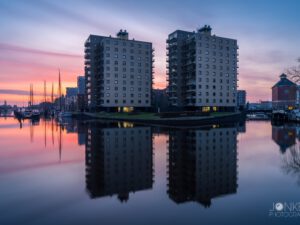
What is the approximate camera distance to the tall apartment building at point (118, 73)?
320 ft

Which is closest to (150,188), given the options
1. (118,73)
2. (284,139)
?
(284,139)

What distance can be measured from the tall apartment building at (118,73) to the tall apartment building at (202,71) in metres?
12.2

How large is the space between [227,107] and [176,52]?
32188 millimetres

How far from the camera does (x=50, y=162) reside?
1753 cm

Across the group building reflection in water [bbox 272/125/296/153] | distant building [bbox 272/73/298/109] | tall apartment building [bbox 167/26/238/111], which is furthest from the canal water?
distant building [bbox 272/73/298/109]

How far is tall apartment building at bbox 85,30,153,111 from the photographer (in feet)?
320

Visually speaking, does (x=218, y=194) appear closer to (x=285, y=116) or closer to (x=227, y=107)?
(x=285, y=116)

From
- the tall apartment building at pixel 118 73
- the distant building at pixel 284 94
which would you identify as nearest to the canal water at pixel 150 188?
the tall apartment building at pixel 118 73

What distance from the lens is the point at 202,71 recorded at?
9544 cm

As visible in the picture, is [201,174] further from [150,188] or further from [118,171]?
[118,171]

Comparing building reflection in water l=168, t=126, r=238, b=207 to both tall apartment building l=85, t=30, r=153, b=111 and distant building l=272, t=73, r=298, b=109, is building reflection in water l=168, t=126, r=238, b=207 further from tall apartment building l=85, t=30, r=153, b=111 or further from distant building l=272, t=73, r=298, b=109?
distant building l=272, t=73, r=298, b=109

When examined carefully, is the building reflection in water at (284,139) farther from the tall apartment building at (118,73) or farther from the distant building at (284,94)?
the distant building at (284,94)

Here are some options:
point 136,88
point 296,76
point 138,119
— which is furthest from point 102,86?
point 296,76

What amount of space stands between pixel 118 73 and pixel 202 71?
34551 millimetres
